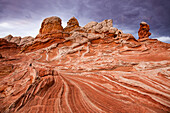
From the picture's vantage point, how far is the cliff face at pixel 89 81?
2.78 metres

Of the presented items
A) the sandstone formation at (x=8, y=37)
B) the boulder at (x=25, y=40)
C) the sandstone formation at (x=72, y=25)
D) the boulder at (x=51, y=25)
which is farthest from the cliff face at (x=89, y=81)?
the sandstone formation at (x=8, y=37)

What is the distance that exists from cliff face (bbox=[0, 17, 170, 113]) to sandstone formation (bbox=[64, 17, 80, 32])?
36.2ft

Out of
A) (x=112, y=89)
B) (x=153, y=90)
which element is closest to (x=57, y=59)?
(x=112, y=89)

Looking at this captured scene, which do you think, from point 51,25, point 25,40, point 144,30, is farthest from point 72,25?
point 25,40

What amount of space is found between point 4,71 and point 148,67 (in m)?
14.4

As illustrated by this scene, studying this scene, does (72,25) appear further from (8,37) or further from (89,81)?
(8,37)

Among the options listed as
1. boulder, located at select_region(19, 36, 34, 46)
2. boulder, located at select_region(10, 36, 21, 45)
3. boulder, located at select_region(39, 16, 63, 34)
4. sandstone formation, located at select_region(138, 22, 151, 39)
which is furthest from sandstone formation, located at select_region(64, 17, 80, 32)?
boulder, located at select_region(10, 36, 21, 45)

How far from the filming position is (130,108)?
287cm

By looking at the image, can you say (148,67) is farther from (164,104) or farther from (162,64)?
(164,104)

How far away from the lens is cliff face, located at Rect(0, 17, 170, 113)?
9.11 feet

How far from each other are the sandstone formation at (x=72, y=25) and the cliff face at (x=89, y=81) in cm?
1104

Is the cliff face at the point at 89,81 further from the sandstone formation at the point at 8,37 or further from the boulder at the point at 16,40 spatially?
the sandstone formation at the point at 8,37

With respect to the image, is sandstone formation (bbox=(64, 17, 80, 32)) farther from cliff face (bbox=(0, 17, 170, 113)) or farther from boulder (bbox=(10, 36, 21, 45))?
boulder (bbox=(10, 36, 21, 45))

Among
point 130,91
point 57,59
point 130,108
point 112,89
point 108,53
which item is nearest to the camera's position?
point 130,108
